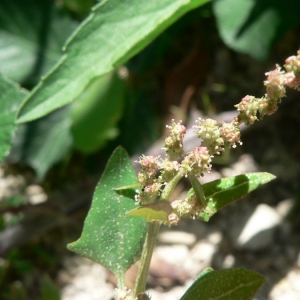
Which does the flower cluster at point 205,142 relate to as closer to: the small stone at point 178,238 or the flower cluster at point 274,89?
the flower cluster at point 274,89

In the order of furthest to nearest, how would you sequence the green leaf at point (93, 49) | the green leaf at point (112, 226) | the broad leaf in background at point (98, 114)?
1. the broad leaf in background at point (98, 114)
2. the green leaf at point (93, 49)
3. the green leaf at point (112, 226)

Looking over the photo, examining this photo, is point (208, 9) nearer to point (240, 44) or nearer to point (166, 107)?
point (240, 44)

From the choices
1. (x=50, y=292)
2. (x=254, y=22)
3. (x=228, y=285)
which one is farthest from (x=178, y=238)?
(x=228, y=285)

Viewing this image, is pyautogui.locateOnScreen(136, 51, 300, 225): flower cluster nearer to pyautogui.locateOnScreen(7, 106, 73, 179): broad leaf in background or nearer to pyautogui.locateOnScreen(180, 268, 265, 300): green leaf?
pyautogui.locateOnScreen(180, 268, 265, 300): green leaf

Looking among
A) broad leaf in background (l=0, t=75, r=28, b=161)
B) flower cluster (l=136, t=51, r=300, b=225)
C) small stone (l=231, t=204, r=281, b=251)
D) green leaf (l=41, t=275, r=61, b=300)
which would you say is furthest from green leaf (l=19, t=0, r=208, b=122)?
small stone (l=231, t=204, r=281, b=251)

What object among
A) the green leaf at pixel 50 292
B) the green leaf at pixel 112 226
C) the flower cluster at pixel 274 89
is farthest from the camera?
the green leaf at pixel 50 292

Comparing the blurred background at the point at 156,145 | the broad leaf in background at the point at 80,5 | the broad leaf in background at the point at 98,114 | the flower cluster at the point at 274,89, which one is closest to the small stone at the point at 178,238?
the blurred background at the point at 156,145

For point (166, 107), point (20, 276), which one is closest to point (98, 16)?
point (166, 107)

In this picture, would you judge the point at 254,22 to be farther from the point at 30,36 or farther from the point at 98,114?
the point at 30,36
